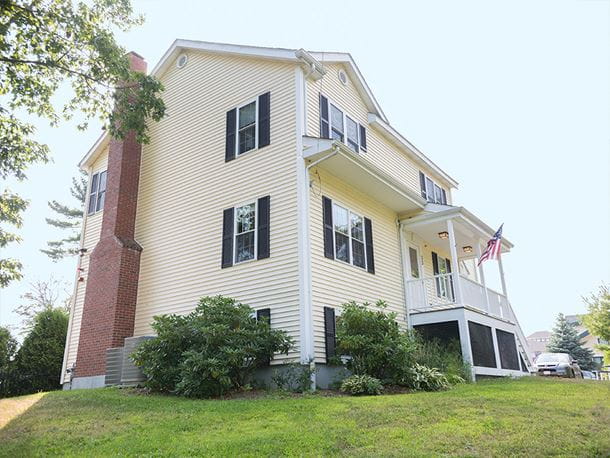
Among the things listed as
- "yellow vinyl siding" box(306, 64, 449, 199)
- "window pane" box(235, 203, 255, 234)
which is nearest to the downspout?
"yellow vinyl siding" box(306, 64, 449, 199)

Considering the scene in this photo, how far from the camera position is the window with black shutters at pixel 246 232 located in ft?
36.4

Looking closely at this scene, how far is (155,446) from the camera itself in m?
5.37

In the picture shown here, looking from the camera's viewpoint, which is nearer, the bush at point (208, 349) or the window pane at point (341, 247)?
the bush at point (208, 349)

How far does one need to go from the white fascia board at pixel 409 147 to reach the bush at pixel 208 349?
822 centimetres

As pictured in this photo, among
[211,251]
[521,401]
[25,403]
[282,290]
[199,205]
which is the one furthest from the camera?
[199,205]

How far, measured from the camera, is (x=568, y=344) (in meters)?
30.2

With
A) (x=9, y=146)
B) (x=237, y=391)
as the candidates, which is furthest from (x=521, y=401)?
(x=9, y=146)

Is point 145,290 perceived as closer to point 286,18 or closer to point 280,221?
point 280,221

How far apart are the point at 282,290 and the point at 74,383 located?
715cm

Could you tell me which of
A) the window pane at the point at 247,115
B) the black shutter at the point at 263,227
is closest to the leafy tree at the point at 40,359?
the black shutter at the point at 263,227

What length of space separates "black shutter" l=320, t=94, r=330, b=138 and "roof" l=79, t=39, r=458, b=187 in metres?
0.69

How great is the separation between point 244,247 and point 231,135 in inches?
131

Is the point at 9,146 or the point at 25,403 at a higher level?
the point at 9,146

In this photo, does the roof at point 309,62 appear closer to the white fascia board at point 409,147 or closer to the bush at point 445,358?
the white fascia board at point 409,147
